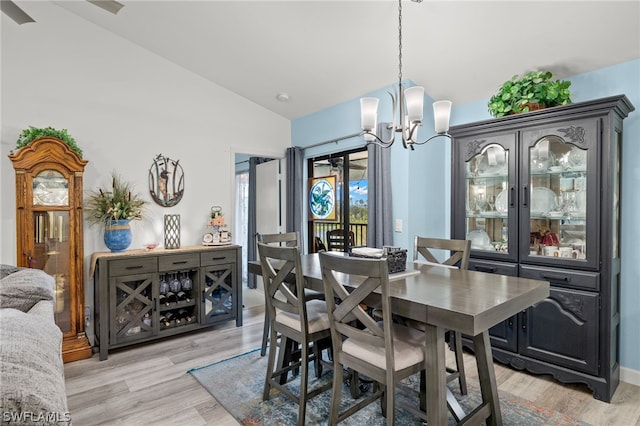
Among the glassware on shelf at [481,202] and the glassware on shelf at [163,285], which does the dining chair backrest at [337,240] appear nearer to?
the glassware on shelf at [481,202]

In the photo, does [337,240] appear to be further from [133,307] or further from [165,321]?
[133,307]

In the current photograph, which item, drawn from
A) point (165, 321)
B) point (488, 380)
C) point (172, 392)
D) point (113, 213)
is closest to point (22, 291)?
point (172, 392)

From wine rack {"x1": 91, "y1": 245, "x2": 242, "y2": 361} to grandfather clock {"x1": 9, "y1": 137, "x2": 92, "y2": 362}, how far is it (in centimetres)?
18

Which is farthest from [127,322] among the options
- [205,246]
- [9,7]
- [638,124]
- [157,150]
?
[638,124]

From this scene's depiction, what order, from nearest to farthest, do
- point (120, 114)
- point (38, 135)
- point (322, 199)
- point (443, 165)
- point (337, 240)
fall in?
point (38, 135) → point (120, 114) → point (443, 165) → point (337, 240) → point (322, 199)

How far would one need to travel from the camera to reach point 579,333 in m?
2.52

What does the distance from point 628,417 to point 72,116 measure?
4970mm

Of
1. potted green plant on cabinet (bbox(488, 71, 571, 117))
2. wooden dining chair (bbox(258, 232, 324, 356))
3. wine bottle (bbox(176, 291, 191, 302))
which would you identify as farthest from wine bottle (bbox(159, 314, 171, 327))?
potted green plant on cabinet (bbox(488, 71, 571, 117))

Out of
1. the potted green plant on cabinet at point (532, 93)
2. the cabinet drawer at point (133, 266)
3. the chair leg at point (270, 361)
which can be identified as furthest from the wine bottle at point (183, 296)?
the potted green plant on cabinet at point (532, 93)

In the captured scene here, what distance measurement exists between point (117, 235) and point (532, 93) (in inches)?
149

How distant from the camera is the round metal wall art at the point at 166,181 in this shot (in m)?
3.82

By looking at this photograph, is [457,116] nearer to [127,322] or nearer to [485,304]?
[485,304]

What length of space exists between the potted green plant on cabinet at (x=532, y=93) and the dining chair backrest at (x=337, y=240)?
7.00ft

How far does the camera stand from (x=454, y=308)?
4.98ft
